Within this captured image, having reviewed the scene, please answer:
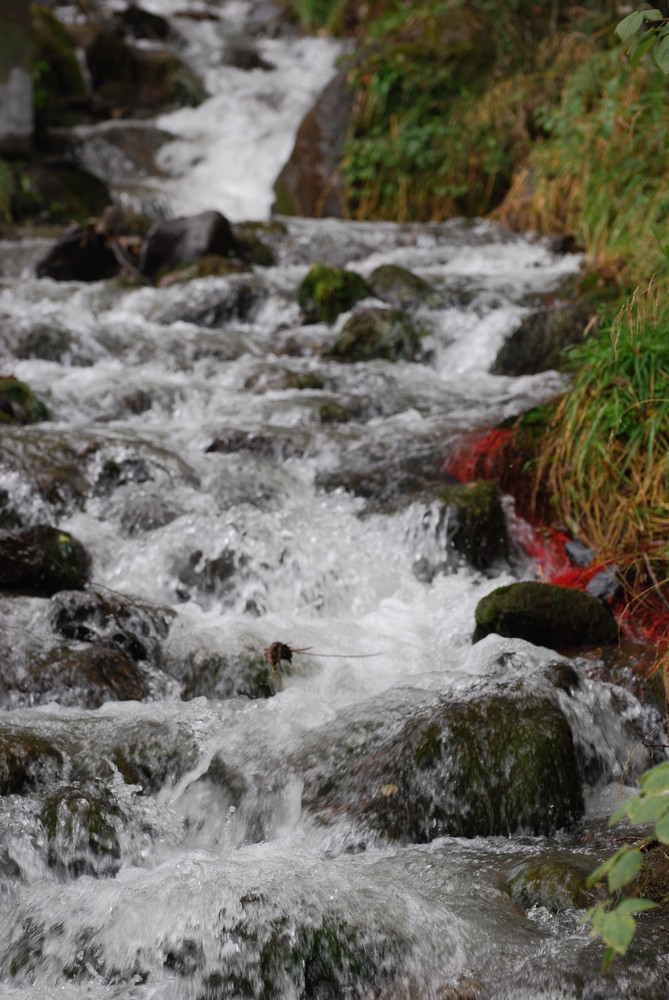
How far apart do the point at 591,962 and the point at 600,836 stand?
0.58 meters

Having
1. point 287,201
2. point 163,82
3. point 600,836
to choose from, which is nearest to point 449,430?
point 600,836

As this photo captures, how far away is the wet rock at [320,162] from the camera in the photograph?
33.9ft

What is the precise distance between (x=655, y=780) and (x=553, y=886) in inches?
44.1

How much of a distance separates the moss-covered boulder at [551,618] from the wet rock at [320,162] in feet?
25.1

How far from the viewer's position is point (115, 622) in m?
3.54

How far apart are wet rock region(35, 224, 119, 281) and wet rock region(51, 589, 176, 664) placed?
5039 mm

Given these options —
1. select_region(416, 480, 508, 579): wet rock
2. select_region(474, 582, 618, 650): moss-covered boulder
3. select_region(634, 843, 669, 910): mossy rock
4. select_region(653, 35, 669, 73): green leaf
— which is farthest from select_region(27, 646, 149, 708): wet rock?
select_region(653, 35, 669, 73): green leaf

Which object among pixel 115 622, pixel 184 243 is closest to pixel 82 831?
pixel 115 622

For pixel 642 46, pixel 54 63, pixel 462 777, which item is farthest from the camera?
pixel 54 63


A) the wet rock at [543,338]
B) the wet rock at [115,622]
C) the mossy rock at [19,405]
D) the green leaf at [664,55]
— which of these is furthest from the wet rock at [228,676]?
the wet rock at [543,338]

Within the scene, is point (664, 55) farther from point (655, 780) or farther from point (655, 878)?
point (655, 878)

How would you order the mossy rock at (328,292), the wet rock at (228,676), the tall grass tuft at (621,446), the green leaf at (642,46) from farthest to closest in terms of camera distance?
the mossy rock at (328,292)
the tall grass tuft at (621,446)
the wet rock at (228,676)
the green leaf at (642,46)

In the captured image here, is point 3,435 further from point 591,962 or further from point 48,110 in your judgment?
point 48,110

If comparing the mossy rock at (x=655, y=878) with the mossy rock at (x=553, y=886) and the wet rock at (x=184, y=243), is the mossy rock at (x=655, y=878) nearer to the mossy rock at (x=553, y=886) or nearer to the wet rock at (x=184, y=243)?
the mossy rock at (x=553, y=886)
